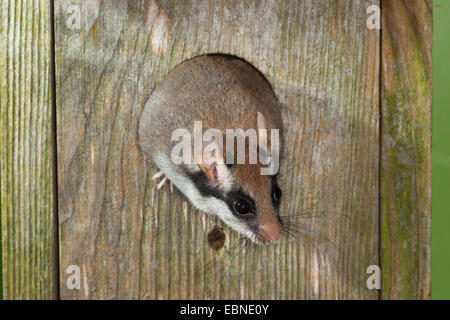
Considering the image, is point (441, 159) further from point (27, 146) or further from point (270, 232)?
point (27, 146)

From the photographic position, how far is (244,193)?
2574 millimetres

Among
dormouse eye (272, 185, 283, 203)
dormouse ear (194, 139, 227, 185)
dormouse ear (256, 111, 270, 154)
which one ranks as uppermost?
dormouse ear (256, 111, 270, 154)

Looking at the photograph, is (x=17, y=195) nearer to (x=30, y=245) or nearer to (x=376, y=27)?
(x=30, y=245)

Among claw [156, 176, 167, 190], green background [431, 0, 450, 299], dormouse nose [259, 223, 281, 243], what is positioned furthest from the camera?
green background [431, 0, 450, 299]

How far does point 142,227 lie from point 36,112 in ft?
2.14

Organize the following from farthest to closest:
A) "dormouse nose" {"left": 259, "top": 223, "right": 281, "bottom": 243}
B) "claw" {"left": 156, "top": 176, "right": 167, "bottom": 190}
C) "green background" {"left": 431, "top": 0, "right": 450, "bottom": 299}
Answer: "green background" {"left": 431, "top": 0, "right": 450, "bottom": 299} → "claw" {"left": 156, "top": 176, "right": 167, "bottom": 190} → "dormouse nose" {"left": 259, "top": 223, "right": 281, "bottom": 243}

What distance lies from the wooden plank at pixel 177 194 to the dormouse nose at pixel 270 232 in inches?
5.2

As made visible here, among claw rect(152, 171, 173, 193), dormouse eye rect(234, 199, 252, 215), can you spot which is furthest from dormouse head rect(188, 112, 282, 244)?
claw rect(152, 171, 173, 193)

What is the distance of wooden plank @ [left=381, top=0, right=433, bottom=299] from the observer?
8.29 ft

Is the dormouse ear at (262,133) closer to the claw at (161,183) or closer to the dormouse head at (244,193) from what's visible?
the dormouse head at (244,193)

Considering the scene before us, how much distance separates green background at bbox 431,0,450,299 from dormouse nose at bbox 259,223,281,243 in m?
0.92

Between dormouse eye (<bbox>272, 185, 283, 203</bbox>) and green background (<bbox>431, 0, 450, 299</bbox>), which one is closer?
dormouse eye (<bbox>272, 185, 283, 203</bbox>)

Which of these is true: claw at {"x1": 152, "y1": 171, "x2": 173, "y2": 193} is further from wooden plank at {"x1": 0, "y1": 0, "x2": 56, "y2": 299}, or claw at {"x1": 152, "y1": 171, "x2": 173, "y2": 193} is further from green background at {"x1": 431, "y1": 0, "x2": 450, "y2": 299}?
green background at {"x1": 431, "y1": 0, "x2": 450, "y2": 299}

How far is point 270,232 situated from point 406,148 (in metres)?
0.68
